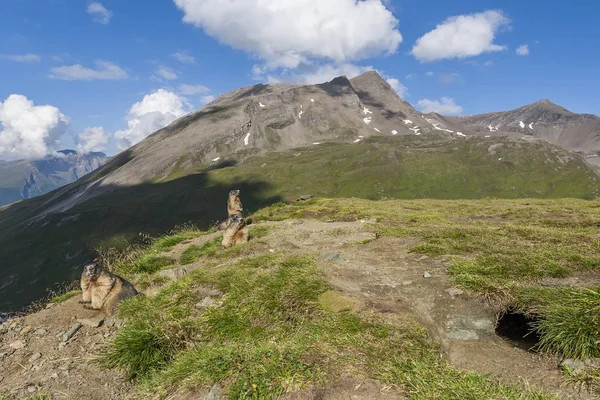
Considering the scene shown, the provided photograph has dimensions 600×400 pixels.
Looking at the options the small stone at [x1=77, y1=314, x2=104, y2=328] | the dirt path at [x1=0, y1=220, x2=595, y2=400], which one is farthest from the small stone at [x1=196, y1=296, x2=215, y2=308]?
the small stone at [x1=77, y1=314, x2=104, y2=328]

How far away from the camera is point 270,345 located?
6.89m

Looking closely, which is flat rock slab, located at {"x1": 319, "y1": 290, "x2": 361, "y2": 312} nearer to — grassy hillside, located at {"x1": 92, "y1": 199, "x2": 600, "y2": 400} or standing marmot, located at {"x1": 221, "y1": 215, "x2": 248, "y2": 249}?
grassy hillside, located at {"x1": 92, "y1": 199, "x2": 600, "y2": 400}

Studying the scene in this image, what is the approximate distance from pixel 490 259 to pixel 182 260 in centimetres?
1244

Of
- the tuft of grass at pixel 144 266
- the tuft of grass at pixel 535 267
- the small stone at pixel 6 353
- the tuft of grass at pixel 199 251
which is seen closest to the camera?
the tuft of grass at pixel 535 267

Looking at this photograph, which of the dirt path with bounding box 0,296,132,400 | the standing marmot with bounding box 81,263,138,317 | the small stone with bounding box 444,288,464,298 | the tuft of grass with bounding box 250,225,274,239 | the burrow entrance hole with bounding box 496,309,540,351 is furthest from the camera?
the tuft of grass with bounding box 250,225,274,239

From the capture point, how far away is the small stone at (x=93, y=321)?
969cm

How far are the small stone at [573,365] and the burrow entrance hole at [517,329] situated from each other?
1105 millimetres

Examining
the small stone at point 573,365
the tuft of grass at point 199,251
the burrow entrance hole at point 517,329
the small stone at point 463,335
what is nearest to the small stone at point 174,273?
the tuft of grass at point 199,251

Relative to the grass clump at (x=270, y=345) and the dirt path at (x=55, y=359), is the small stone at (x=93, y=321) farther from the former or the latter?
the grass clump at (x=270, y=345)

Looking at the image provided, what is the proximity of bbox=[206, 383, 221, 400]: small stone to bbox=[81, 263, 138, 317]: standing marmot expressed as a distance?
595 cm

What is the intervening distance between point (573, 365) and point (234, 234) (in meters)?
13.2

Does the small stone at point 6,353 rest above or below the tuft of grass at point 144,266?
below

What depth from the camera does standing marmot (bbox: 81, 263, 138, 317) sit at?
410 inches

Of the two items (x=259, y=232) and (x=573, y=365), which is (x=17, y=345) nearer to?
(x=259, y=232)
